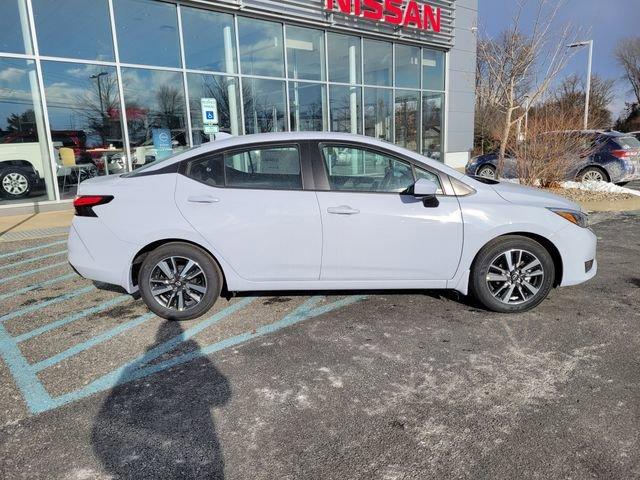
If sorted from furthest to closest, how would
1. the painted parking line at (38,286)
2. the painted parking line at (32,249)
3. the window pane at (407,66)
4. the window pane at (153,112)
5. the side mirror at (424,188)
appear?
the window pane at (407,66), the window pane at (153,112), the painted parking line at (32,249), the painted parking line at (38,286), the side mirror at (424,188)

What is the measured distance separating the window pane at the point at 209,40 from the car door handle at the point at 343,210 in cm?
991

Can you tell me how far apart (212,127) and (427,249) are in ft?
23.8

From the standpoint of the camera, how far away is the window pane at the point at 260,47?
43.5 feet

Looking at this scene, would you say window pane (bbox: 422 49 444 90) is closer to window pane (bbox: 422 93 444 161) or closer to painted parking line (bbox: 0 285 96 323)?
window pane (bbox: 422 93 444 161)

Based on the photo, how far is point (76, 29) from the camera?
1072cm

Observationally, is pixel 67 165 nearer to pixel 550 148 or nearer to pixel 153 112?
pixel 153 112

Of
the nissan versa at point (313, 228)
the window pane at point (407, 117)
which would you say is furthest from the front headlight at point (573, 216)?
the window pane at point (407, 117)

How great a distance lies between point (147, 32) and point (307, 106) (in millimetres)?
5045

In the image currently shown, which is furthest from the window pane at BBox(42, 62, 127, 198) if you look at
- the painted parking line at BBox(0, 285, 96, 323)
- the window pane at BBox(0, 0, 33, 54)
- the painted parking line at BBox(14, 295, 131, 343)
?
the painted parking line at BBox(14, 295, 131, 343)

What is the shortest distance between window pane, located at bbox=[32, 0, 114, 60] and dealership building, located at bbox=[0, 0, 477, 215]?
22mm

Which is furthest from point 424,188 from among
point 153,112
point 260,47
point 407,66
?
point 407,66

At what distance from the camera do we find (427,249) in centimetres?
405

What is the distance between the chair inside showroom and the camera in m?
10.8

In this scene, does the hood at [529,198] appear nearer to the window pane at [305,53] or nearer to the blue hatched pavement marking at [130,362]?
the blue hatched pavement marking at [130,362]
